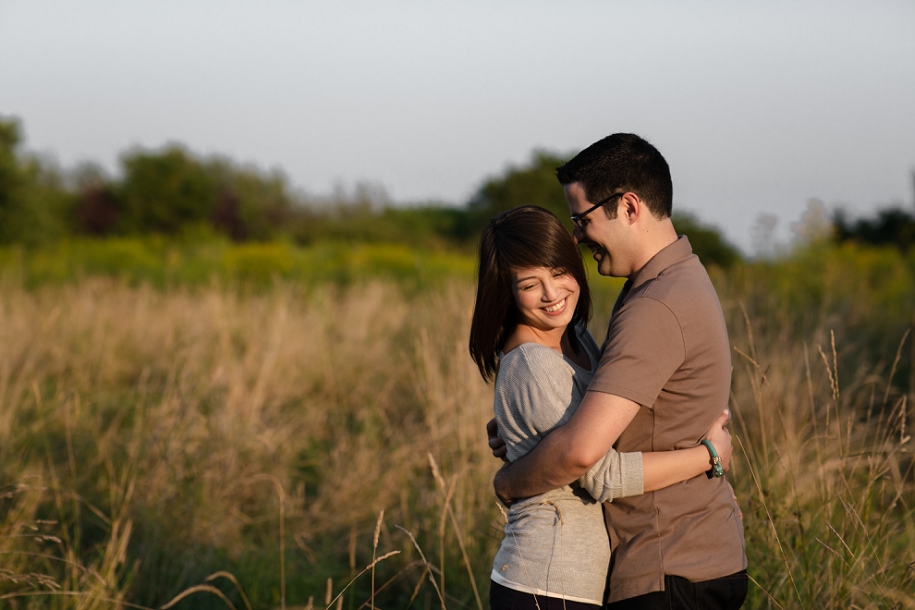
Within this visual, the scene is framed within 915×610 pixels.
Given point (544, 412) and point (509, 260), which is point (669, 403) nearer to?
point (544, 412)

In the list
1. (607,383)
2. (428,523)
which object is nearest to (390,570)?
(428,523)

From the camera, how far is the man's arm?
1.75 meters

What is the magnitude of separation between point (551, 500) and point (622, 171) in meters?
0.81

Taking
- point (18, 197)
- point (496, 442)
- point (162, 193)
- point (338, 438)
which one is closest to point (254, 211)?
point (162, 193)

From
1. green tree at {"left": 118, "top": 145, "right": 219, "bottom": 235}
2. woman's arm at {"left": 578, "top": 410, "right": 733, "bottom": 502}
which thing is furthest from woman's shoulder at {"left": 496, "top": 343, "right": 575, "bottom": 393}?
green tree at {"left": 118, "top": 145, "right": 219, "bottom": 235}

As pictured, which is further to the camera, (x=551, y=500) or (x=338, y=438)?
(x=338, y=438)

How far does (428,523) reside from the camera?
391cm

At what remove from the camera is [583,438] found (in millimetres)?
1754

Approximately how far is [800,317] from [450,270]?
7082 millimetres

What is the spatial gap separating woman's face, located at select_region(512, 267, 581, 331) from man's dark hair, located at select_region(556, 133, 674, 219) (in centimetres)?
22

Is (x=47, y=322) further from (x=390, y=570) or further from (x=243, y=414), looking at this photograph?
(x=390, y=570)

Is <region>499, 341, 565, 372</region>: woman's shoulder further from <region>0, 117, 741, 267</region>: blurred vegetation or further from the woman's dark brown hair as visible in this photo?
<region>0, 117, 741, 267</region>: blurred vegetation

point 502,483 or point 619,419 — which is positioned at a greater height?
point 619,419

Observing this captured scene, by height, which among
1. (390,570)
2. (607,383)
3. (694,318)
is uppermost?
(694,318)
